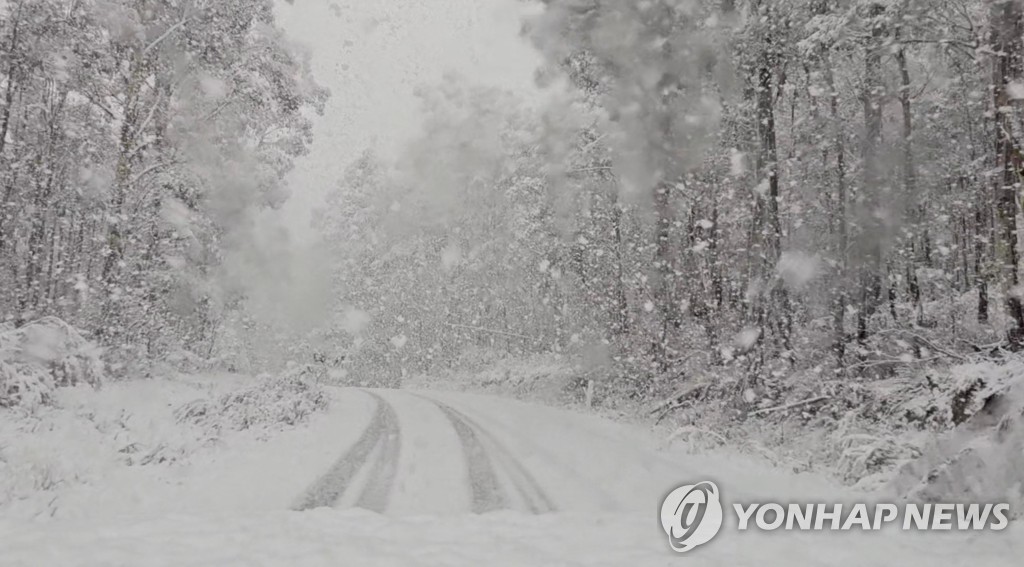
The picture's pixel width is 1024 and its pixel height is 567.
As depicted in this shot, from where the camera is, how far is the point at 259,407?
12.9 meters

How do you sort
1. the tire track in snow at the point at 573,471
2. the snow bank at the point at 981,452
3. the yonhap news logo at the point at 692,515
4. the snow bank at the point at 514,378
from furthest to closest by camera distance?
1. the snow bank at the point at 514,378
2. the tire track in snow at the point at 573,471
3. the snow bank at the point at 981,452
4. the yonhap news logo at the point at 692,515

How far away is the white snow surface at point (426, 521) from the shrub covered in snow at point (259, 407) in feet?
5.58

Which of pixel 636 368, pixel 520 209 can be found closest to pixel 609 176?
pixel 636 368

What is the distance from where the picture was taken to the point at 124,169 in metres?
13.5

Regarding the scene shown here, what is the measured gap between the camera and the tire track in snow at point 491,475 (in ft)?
21.8

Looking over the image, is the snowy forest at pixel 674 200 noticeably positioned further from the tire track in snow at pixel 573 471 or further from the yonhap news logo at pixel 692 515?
the tire track in snow at pixel 573 471

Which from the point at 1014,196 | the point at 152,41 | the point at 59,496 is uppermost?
the point at 152,41

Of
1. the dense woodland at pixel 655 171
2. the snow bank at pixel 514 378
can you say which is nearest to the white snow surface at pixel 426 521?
the dense woodland at pixel 655 171

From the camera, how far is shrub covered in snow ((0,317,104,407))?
9250 mm

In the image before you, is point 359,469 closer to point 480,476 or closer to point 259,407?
point 480,476

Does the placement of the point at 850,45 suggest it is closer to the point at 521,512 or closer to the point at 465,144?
the point at 521,512

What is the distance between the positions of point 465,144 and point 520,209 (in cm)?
1165

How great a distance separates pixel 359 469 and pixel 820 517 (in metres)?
5.73

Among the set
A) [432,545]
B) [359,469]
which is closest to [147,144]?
[359,469]
